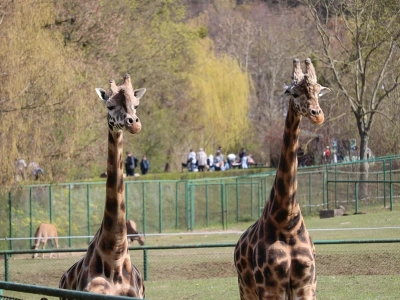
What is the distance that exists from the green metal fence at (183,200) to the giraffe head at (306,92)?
72.7 feet

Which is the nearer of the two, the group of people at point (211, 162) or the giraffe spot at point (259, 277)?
the giraffe spot at point (259, 277)

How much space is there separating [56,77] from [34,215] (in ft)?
21.0

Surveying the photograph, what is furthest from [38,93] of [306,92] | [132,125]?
[132,125]

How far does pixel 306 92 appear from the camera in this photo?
9281 millimetres

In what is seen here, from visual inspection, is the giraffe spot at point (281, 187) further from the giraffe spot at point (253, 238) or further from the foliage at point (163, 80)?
the foliage at point (163, 80)

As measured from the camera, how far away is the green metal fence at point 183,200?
3381 centimetres


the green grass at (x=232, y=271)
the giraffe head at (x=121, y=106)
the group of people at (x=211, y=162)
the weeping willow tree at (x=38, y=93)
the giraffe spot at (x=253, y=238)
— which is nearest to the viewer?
the giraffe head at (x=121, y=106)

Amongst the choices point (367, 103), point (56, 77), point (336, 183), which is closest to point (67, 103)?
point (56, 77)

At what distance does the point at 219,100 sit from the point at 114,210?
177ft

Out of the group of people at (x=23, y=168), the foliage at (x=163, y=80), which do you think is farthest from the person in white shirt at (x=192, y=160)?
the group of people at (x=23, y=168)

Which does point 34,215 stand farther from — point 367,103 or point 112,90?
point 112,90

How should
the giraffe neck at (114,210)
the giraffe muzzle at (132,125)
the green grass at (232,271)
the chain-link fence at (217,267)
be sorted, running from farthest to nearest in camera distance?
the chain-link fence at (217,267)
the green grass at (232,271)
the giraffe neck at (114,210)
the giraffe muzzle at (132,125)

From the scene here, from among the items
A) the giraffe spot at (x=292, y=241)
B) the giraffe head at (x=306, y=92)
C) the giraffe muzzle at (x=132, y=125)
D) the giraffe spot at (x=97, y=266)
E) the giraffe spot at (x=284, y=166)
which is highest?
the giraffe head at (x=306, y=92)

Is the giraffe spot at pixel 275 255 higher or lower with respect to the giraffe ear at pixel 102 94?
lower
